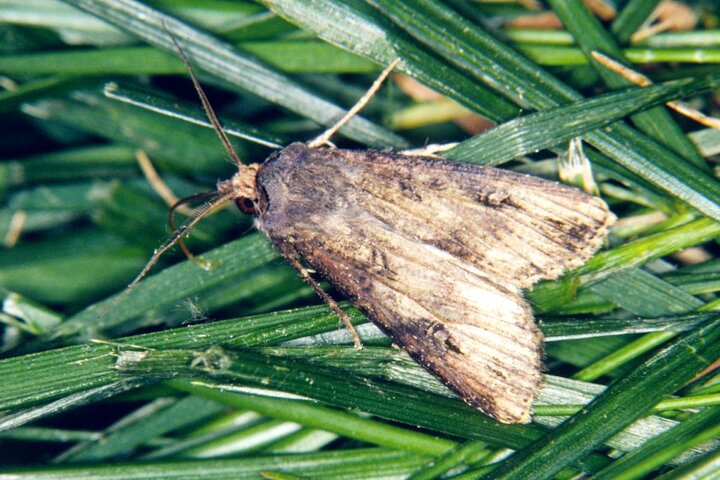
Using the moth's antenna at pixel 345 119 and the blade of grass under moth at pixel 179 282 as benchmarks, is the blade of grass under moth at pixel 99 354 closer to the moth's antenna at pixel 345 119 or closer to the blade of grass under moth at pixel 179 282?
the blade of grass under moth at pixel 179 282

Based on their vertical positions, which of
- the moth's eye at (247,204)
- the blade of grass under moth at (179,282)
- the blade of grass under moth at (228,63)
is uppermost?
the blade of grass under moth at (228,63)

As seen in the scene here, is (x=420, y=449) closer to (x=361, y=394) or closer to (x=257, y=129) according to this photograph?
(x=361, y=394)

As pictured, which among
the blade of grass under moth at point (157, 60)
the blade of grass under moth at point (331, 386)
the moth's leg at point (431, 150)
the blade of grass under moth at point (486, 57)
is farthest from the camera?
the blade of grass under moth at point (157, 60)

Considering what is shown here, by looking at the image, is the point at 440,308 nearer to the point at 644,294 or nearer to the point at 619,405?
the point at 619,405

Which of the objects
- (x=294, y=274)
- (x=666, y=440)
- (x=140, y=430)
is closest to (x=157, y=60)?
(x=294, y=274)

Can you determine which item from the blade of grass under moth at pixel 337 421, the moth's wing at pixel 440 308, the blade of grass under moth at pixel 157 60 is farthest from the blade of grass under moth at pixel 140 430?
the blade of grass under moth at pixel 157 60

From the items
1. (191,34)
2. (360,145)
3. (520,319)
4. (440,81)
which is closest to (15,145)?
(191,34)

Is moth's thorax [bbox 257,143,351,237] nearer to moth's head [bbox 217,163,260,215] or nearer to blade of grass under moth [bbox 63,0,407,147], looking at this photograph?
moth's head [bbox 217,163,260,215]
